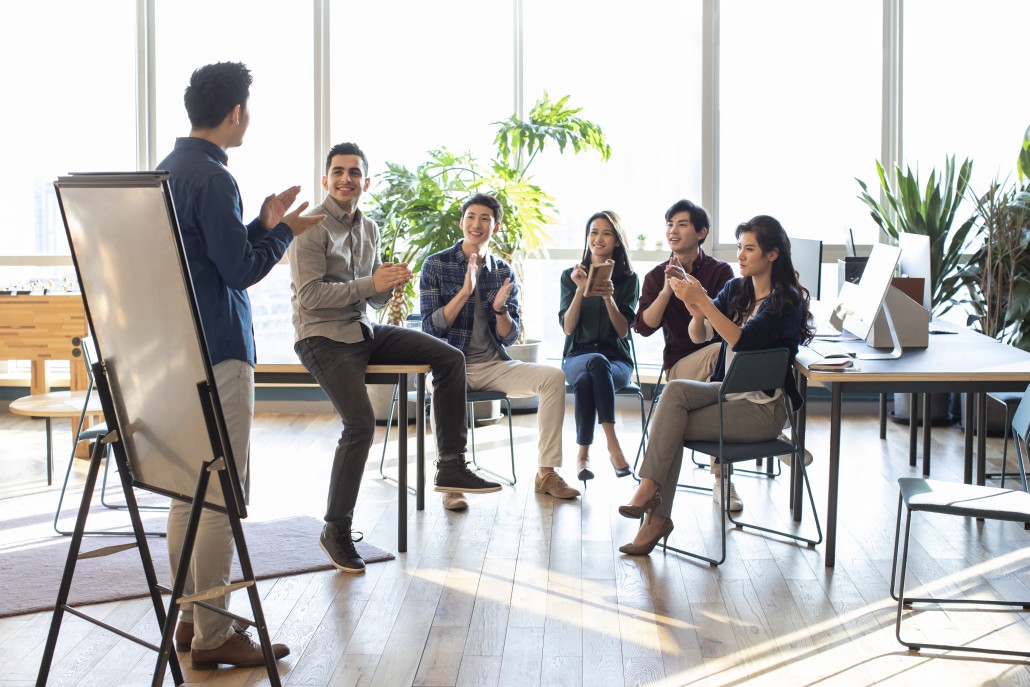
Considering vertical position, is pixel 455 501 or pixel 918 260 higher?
pixel 918 260

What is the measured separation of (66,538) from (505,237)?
2.89 metres

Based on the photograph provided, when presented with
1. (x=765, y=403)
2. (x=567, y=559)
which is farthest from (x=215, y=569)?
(x=765, y=403)

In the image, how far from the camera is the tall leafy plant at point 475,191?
20.4ft

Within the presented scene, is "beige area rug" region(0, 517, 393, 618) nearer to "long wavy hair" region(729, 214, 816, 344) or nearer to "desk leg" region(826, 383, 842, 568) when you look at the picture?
"desk leg" region(826, 383, 842, 568)

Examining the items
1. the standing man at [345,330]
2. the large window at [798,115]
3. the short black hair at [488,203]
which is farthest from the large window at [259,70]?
the standing man at [345,330]

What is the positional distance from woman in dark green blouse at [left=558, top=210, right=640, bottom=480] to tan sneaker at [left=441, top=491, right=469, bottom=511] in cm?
56

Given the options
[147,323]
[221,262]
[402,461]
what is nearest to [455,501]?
[402,461]

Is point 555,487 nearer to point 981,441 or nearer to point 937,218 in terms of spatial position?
point 981,441

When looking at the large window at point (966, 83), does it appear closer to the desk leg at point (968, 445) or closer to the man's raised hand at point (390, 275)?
the desk leg at point (968, 445)

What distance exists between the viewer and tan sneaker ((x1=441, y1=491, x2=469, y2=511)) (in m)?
4.62

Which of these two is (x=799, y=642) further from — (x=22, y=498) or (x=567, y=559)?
(x=22, y=498)

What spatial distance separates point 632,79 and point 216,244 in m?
4.65

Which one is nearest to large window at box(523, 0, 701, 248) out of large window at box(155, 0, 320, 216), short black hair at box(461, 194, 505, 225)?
large window at box(155, 0, 320, 216)

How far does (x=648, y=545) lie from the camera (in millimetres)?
3982
